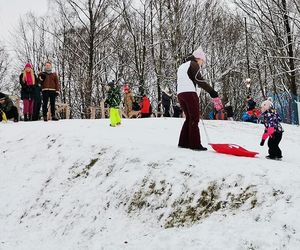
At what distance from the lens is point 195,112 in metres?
7.45

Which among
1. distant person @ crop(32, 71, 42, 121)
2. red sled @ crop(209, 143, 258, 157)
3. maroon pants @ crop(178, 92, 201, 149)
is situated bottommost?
red sled @ crop(209, 143, 258, 157)

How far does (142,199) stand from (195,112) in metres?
2.24

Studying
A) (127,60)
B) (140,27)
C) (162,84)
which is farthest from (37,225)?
(127,60)

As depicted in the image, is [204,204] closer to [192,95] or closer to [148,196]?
[148,196]

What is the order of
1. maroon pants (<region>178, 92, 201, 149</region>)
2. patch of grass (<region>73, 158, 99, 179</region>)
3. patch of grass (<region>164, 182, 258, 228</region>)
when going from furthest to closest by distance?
maroon pants (<region>178, 92, 201, 149</region>) → patch of grass (<region>73, 158, 99, 179</region>) → patch of grass (<region>164, 182, 258, 228</region>)

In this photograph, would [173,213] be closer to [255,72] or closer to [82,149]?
[82,149]

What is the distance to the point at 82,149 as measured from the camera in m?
8.23

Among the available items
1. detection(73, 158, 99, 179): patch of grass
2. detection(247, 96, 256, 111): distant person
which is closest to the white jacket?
detection(73, 158, 99, 179): patch of grass

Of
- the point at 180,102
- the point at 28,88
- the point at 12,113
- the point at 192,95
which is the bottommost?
the point at 12,113

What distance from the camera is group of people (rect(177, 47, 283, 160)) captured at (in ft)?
24.5

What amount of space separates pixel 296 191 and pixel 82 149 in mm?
4580

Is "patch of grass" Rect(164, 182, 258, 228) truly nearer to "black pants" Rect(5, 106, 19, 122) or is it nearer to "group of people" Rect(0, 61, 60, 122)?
"group of people" Rect(0, 61, 60, 122)

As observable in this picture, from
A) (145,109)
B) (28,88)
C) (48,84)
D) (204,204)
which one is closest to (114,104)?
(48,84)

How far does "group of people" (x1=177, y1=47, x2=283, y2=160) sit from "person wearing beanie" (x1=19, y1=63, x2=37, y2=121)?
25.9ft
